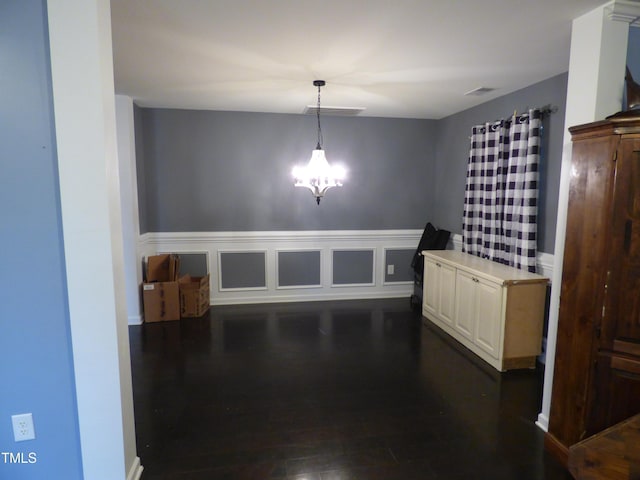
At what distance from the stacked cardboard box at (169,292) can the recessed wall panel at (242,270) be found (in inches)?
14.1

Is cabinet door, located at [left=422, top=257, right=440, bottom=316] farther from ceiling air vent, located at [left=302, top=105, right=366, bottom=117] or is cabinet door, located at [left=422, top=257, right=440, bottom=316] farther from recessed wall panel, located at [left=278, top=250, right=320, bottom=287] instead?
ceiling air vent, located at [left=302, top=105, right=366, bottom=117]

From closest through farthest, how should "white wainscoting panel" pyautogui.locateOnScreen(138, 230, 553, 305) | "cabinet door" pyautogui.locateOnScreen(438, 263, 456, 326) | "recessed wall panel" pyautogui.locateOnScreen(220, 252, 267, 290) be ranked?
1. "cabinet door" pyautogui.locateOnScreen(438, 263, 456, 326)
2. "white wainscoting panel" pyautogui.locateOnScreen(138, 230, 553, 305)
3. "recessed wall panel" pyautogui.locateOnScreen(220, 252, 267, 290)

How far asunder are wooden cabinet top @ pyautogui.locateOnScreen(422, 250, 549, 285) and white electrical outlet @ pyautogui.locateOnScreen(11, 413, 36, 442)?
124 inches

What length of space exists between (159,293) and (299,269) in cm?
174

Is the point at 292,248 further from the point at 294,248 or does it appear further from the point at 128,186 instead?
the point at 128,186

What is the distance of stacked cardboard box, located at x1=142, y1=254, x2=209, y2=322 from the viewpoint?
13.8 feet

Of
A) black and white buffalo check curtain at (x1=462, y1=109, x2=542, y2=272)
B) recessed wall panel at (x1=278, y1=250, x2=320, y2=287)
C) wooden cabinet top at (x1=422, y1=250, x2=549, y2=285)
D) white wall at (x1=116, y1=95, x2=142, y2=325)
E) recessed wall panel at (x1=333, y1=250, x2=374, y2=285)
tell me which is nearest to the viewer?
wooden cabinet top at (x1=422, y1=250, x2=549, y2=285)

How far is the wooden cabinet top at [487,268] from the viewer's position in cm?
307

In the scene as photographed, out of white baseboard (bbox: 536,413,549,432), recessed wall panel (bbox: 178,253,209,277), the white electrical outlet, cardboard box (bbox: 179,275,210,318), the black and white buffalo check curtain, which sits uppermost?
the black and white buffalo check curtain

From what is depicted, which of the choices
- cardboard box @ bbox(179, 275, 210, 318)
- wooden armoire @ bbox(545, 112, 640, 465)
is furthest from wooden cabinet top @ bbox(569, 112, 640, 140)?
cardboard box @ bbox(179, 275, 210, 318)

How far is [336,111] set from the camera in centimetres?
452

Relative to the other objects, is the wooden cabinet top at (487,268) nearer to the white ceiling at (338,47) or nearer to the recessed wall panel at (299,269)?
the recessed wall panel at (299,269)

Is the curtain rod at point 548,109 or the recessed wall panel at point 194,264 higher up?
the curtain rod at point 548,109

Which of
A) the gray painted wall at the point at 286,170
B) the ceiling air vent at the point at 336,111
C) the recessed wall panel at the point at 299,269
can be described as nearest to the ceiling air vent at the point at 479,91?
the gray painted wall at the point at 286,170
